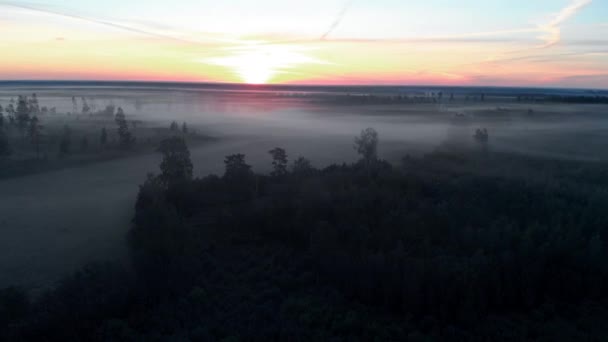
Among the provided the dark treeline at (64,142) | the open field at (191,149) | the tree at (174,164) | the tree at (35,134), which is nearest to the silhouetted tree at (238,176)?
the tree at (174,164)

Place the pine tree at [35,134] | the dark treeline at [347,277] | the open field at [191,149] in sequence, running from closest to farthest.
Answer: the dark treeline at [347,277], the open field at [191,149], the pine tree at [35,134]

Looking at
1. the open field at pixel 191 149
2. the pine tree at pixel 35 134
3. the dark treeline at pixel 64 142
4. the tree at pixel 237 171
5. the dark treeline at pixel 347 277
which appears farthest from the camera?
the pine tree at pixel 35 134

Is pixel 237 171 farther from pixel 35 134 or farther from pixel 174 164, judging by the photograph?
pixel 35 134

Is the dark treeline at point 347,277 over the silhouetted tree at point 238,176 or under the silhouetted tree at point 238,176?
under

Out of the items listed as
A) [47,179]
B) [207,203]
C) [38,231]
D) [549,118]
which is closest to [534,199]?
[207,203]

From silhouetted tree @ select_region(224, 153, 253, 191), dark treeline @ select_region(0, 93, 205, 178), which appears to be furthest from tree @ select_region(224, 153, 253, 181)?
dark treeline @ select_region(0, 93, 205, 178)

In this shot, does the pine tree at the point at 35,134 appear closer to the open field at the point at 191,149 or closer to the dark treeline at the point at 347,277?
the open field at the point at 191,149

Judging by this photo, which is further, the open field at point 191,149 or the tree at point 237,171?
the tree at point 237,171
